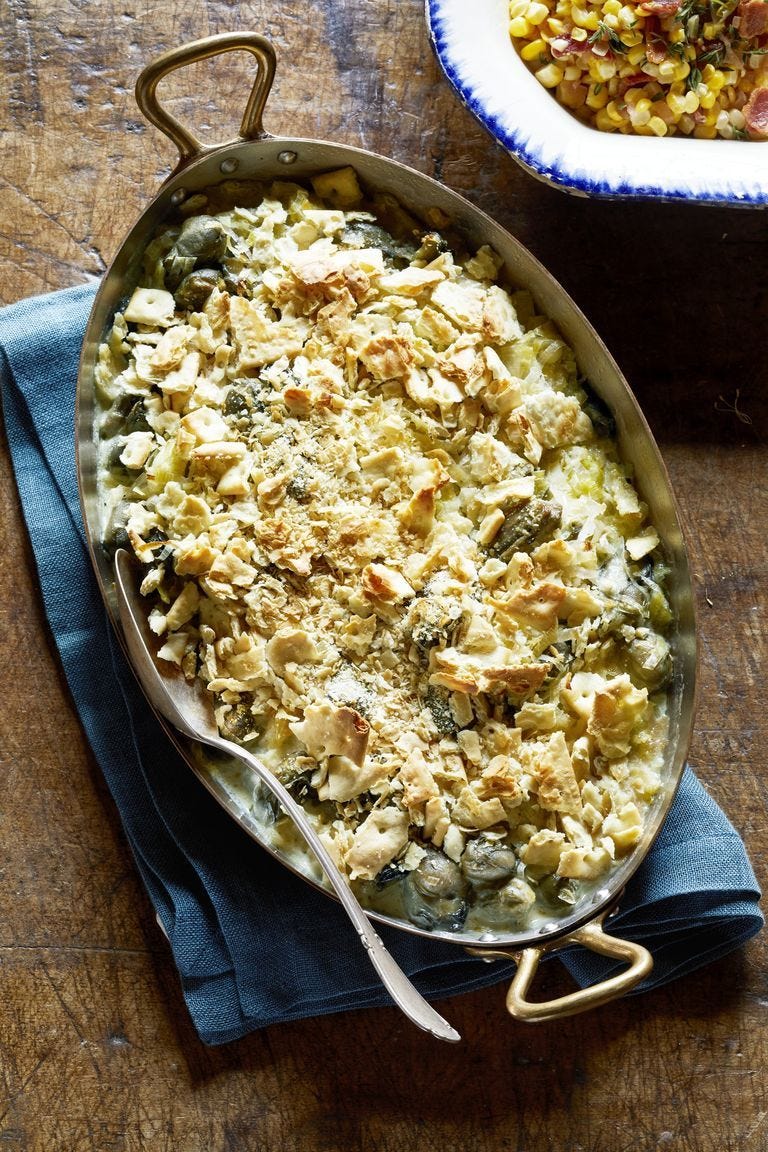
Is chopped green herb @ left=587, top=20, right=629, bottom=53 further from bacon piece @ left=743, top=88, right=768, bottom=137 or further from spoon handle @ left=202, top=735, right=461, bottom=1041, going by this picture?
spoon handle @ left=202, top=735, right=461, bottom=1041

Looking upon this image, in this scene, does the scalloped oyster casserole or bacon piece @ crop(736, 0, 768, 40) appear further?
bacon piece @ crop(736, 0, 768, 40)

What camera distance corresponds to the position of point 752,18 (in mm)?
2229

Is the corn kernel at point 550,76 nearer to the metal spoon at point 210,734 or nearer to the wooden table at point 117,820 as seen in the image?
the wooden table at point 117,820

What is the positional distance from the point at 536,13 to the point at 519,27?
43 millimetres

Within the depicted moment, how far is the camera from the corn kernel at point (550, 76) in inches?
88.7

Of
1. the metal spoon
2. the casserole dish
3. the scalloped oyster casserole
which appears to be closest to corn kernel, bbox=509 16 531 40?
the casserole dish

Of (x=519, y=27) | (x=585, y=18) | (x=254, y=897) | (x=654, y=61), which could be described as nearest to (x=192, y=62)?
(x=519, y=27)

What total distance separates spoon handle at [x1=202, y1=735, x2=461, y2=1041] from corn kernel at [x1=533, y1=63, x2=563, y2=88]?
4.84 feet

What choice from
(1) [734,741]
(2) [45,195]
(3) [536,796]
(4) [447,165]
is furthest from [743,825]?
(2) [45,195]

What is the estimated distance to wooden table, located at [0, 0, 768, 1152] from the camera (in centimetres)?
221

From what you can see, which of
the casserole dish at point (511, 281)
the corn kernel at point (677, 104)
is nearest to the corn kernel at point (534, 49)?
the corn kernel at point (677, 104)

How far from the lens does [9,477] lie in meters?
2.31

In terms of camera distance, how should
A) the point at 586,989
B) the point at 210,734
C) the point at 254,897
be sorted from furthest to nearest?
the point at 254,897 → the point at 210,734 → the point at 586,989

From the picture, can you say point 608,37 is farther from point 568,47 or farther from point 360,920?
point 360,920
